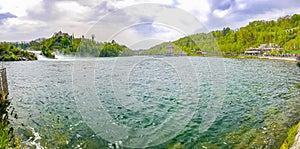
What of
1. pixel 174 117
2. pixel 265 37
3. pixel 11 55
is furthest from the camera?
pixel 265 37

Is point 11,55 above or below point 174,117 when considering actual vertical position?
above

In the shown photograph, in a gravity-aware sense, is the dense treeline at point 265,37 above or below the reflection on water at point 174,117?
above

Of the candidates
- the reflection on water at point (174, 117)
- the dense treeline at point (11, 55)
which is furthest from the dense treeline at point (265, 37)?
the reflection on water at point (174, 117)

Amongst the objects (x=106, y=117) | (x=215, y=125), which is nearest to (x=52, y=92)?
(x=106, y=117)

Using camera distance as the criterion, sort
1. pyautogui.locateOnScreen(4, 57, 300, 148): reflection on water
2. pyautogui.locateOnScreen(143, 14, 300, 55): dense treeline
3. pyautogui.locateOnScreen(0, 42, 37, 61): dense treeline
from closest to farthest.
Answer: pyautogui.locateOnScreen(4, 57, 300, 148): reflection on water < pyautogui.locateOnScreen(0, 42, 37, 61): dense treeline < pyautogui.locateOnScreen(143, 14, 300, 55): dense treeline

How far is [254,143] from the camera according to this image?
8.12 meters

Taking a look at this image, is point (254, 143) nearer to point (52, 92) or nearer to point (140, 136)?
point (140, 136)

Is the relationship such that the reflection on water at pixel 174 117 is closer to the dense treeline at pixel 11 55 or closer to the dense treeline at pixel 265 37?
the dense treeline at pixel 11 55

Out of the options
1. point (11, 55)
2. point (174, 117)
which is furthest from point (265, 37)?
point (174, 117)

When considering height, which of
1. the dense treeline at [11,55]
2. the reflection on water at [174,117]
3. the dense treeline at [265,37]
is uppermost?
the dense treeline at [265,37]

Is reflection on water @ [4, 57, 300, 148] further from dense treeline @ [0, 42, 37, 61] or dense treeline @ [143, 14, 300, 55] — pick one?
dense treeline @ [143, 14, 300, 55]

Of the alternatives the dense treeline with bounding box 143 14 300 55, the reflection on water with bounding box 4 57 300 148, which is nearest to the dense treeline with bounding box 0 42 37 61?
the reflection on water with bounding box 4 57 300 148

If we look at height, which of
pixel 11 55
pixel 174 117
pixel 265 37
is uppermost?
pixel 265 37

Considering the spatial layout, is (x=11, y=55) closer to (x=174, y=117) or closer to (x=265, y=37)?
(x=174, y=117)
